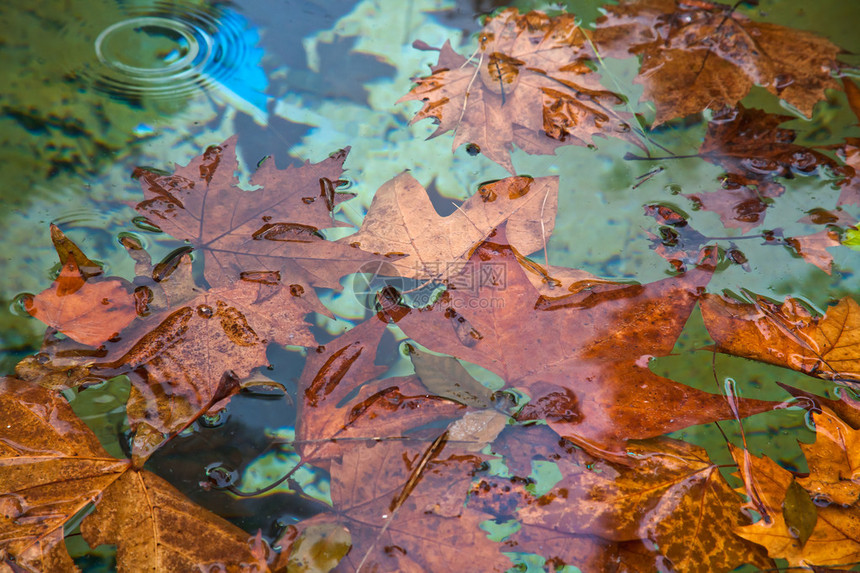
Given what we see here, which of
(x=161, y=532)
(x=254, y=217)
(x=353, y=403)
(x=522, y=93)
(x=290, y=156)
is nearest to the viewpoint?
(x=161, y=532)

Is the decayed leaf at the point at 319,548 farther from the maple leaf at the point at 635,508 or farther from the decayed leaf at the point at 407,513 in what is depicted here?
the maple leaf at the point at 635,508

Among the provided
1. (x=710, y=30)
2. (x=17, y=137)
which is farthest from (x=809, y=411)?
(x=17, y=137)

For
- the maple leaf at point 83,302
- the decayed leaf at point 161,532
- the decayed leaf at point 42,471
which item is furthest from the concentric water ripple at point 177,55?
the decayed leaf at point 161,532

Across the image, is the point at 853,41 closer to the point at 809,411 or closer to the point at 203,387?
the point at 809,411

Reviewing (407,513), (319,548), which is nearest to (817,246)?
(407,513)

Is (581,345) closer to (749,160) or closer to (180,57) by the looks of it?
(749,160)
